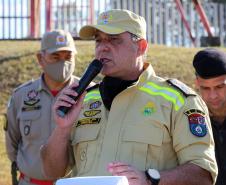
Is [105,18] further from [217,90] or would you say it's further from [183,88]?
[217,90]

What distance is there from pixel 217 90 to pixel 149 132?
3.63 feet

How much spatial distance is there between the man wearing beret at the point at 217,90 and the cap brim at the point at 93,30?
0.98 meters

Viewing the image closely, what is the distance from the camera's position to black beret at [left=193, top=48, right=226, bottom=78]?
4508 millimetres

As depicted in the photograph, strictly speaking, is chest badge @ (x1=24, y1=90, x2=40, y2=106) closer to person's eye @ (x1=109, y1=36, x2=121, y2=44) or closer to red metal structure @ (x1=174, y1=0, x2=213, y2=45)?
person's eye @ (x1=109, y1=36, x2=121, y2=44)

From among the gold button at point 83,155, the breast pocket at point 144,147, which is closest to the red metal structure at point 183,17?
the gold button at point 83,155

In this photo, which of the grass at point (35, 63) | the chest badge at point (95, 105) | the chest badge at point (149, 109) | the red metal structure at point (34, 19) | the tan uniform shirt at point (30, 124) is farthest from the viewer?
the red metal structure at point (34, 19)

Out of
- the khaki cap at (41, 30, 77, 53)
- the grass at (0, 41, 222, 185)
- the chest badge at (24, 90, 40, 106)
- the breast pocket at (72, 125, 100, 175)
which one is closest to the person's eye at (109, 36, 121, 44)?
the breast pocket at (72, 125, 100, 175)

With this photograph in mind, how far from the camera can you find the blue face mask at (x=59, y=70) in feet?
20.9

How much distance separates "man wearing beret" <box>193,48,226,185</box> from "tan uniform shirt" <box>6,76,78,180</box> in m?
1.85

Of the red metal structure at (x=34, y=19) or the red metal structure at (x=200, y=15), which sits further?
the red metal structure at (x=200, y=15)

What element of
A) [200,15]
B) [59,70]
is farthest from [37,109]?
[200,15]

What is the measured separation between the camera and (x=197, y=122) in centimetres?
354

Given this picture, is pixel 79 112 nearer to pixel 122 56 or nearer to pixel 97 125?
pixel 97 125

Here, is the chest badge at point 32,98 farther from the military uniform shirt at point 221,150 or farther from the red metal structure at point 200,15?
the red metal structure at point 200,15
